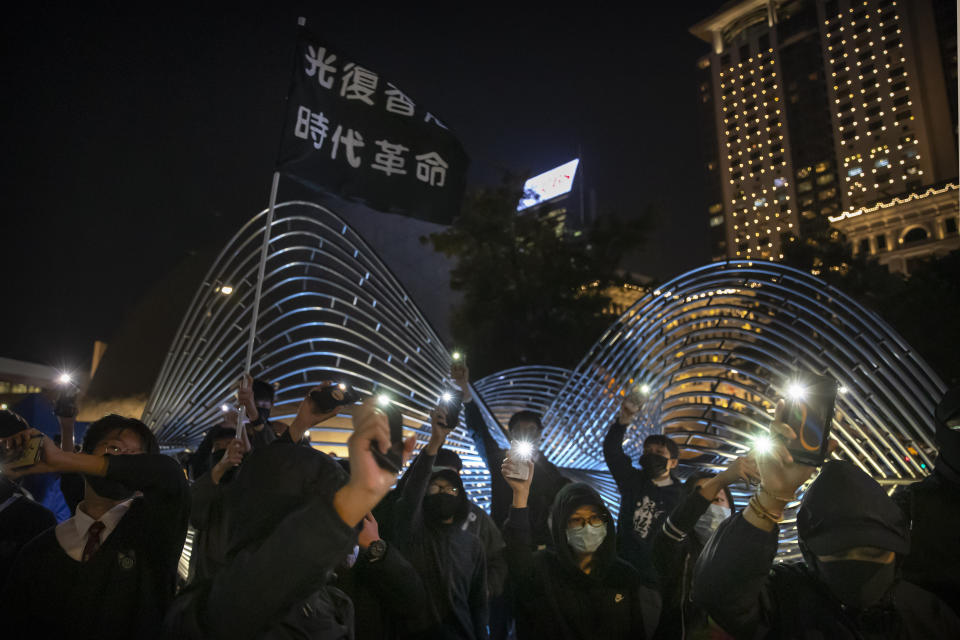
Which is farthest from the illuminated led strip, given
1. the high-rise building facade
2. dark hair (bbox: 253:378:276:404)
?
the high-rise building facade

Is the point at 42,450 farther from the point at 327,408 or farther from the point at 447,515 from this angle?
the point at 447,515

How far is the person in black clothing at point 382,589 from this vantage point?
10.1ft

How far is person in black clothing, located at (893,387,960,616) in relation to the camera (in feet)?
8.85

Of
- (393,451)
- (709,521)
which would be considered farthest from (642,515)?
(393,451)

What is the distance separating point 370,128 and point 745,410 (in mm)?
4897

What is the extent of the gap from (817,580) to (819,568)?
143mm

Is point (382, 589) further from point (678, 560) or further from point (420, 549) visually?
point (678, 560)

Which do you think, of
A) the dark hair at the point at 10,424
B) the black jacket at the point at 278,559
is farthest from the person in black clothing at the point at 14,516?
the black jacket at the point at 278,559

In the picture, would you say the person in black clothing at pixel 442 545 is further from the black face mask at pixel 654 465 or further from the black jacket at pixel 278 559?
the black face mask at pixel 654 465

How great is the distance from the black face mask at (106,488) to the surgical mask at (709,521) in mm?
3139

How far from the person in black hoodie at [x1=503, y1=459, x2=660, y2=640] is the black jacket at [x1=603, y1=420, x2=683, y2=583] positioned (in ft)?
2.74

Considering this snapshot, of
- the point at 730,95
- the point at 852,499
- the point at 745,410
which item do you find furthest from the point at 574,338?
the point at 730,95

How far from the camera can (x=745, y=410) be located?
6.57 metres

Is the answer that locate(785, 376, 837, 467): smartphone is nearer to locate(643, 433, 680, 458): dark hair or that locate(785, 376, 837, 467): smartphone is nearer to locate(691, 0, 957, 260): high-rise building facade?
locate(643, 433, 680, 458): dark hair
